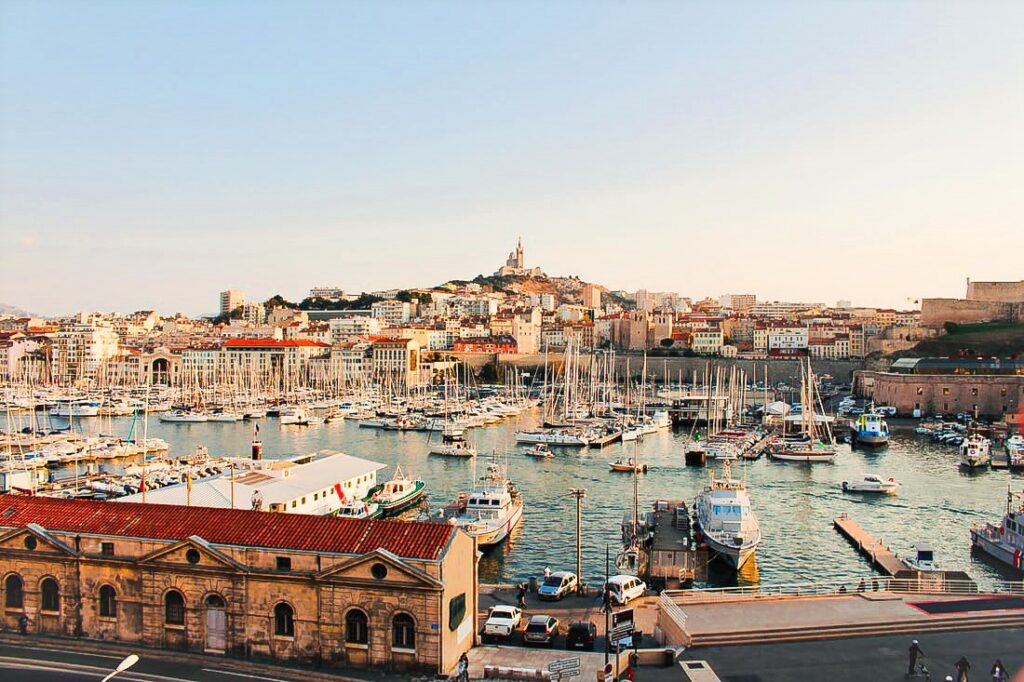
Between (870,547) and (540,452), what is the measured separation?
1591 centimetres

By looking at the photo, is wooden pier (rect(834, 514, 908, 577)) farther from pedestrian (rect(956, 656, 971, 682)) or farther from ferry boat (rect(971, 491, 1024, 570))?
pedestrian (rect(956, 656, 971, 682))

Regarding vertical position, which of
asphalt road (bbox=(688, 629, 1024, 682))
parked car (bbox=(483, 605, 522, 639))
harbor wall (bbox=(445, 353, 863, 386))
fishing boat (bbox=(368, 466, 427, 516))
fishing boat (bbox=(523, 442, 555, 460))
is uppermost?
harbor wall (bbox=(445, 353, 863, 386))

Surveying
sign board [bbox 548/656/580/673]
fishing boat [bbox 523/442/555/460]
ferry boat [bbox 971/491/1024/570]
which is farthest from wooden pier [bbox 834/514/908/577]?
fishing boat [bbox 523/442/555/460]

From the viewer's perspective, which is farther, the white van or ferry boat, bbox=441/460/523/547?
ferry boat, bbox=441/460/523/547

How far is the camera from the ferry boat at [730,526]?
17016 millimetres

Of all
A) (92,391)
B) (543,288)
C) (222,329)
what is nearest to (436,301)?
(222,329)

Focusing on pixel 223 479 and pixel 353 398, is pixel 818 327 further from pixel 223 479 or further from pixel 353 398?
pixel 223 479

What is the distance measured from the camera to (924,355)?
191 feet

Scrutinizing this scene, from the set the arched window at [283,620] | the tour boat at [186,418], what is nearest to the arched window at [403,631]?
the arched window at [283,620]

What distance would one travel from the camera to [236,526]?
10.5 m

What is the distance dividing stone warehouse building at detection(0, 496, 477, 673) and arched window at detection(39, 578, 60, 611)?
0.02 meters

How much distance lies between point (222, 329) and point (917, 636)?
104 m

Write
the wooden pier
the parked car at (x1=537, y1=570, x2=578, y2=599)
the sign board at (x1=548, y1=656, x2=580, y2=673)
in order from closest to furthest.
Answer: the sign board at (x1=548, y1=656, x2=580, y2=673) → the parked car at (x1=537, y1=570, x2=578, y2=599) → the wooden pier

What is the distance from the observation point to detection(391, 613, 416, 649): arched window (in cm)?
950
